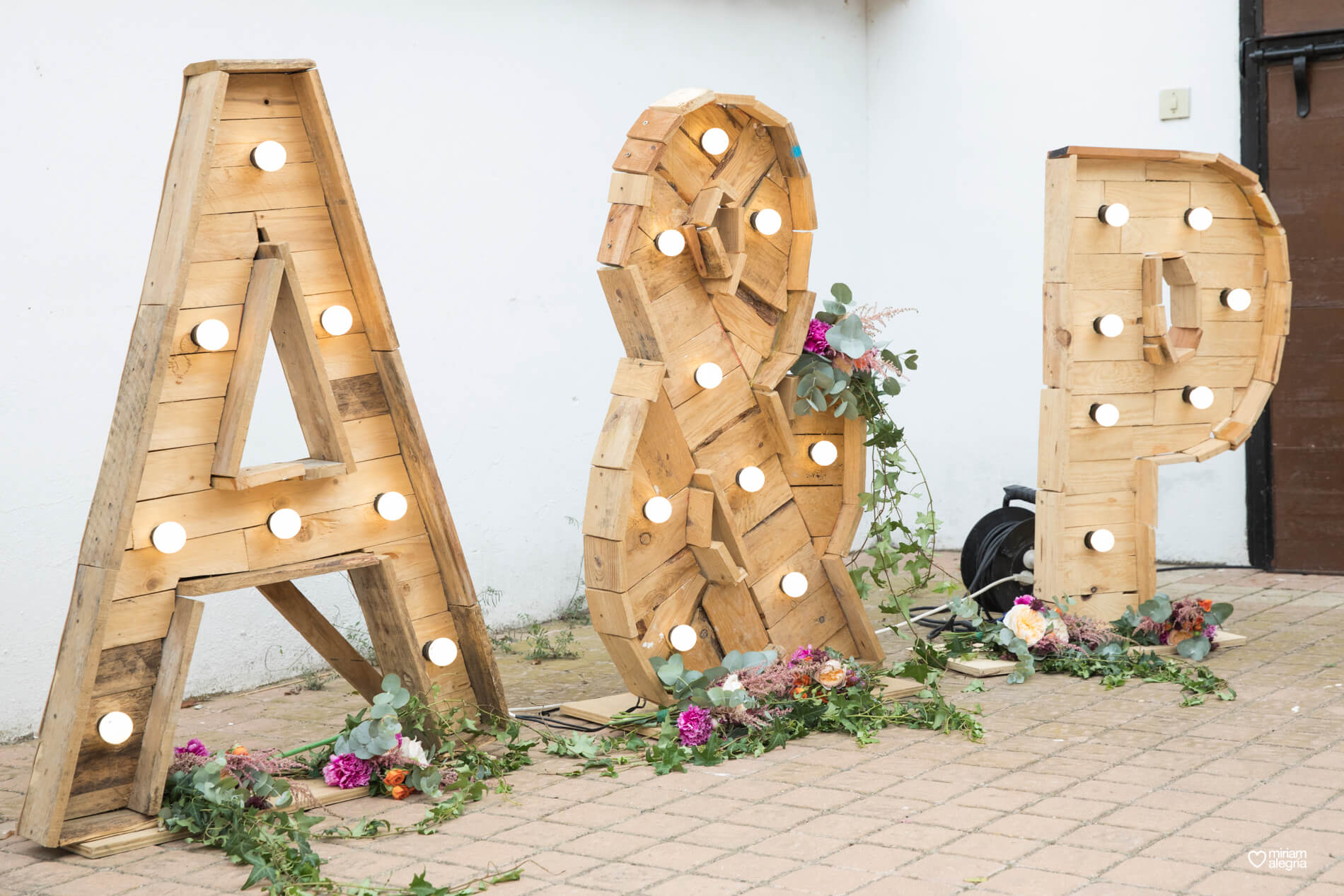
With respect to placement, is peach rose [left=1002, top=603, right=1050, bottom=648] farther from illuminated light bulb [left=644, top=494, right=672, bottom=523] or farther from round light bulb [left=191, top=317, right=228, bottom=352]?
round light bulb [left=191, top=317, right=228, bottom=352]

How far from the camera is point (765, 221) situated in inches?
185

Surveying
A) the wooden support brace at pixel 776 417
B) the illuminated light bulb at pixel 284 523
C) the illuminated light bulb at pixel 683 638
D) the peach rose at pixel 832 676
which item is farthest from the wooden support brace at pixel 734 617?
the illuminated light bulb at pixel 284 523

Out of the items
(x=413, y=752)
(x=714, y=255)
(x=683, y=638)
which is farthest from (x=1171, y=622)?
(x=413, y=752)

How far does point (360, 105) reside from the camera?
5.88 meters

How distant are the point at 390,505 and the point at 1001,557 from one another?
2974mm

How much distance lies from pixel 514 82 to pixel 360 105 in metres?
0.93

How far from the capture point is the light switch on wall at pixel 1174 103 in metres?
7.36

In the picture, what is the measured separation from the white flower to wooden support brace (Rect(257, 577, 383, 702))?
0.20 metres

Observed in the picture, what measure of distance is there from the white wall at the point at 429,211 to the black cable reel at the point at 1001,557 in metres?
2.00

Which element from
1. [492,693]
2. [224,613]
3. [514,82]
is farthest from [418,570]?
[514,82]

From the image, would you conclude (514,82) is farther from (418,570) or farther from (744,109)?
(418,570)

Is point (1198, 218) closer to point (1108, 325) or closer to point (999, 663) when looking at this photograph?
point (1108, 325)

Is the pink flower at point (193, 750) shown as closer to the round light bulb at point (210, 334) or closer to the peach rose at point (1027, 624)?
the round light bulb at point (210, 334)

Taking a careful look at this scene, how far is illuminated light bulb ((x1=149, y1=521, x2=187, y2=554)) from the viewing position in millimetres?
3629
